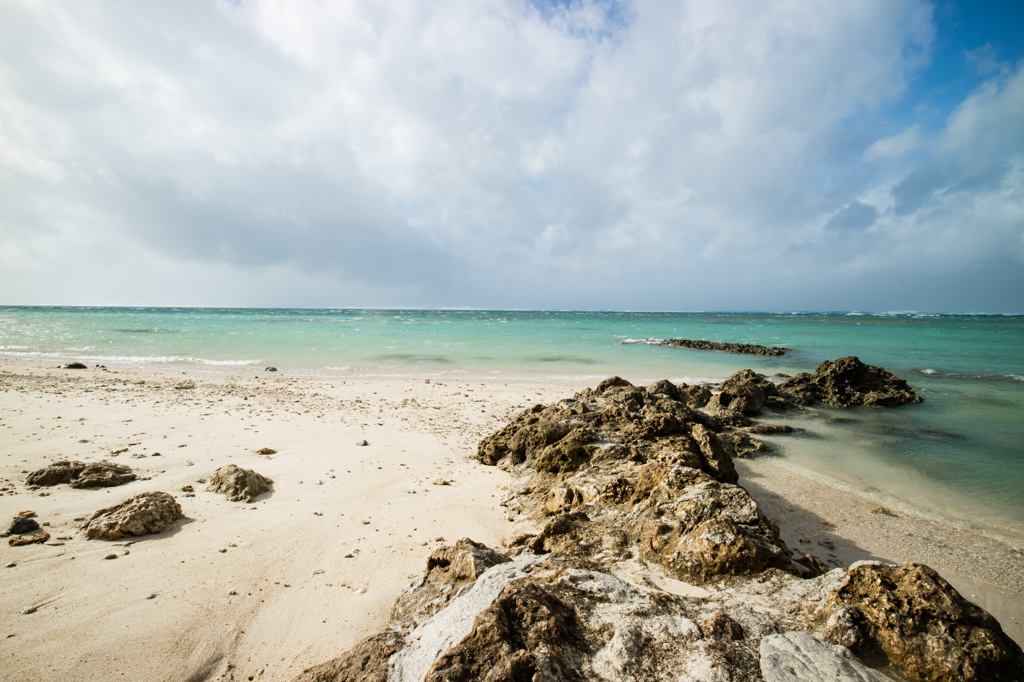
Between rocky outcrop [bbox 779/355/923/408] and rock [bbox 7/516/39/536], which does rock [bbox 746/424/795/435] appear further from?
rock [bbox 7/516/39/536]

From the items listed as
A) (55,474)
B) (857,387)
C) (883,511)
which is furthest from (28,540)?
(857,387)

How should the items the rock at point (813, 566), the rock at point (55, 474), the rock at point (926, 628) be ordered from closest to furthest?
the rock at point (926, 628)
the rock at point (813, 566)
the rock at point (55, 474)

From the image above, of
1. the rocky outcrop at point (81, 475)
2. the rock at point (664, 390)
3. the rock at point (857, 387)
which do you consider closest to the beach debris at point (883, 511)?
the rock at point (664, 390)

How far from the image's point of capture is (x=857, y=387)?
12.4 metres

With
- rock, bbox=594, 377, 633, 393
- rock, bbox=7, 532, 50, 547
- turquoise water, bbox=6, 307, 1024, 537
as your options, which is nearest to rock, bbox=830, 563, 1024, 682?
turquoise water, bbox=6, 307, 1024, 537

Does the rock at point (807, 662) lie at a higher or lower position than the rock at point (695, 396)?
higher

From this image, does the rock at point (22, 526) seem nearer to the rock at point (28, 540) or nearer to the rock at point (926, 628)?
the rock at point (28, 540)

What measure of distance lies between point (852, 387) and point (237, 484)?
1518 cm

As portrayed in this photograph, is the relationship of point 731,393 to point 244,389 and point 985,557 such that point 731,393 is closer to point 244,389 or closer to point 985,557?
point 985,557

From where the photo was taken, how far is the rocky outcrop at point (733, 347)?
24.6 m

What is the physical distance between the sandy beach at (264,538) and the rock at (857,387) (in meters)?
7.28

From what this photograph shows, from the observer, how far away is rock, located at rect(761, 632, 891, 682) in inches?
75.5

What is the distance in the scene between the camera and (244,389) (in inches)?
466

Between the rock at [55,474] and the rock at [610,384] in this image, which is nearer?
the rock at [55,474]
